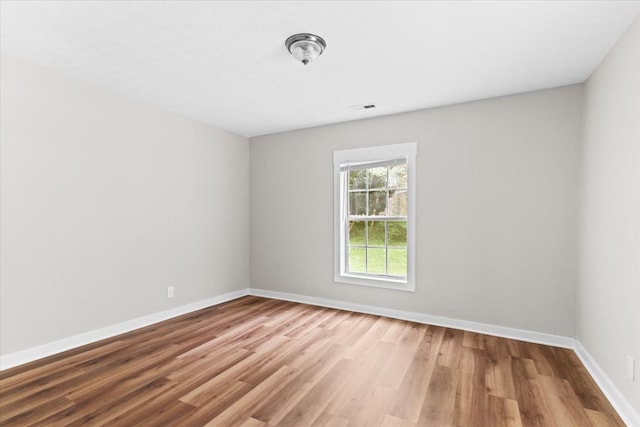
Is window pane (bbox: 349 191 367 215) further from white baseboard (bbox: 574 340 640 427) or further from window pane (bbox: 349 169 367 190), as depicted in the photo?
white baseboard (bbox: 574 340 640 427)

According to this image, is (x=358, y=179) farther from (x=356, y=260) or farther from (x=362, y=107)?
(x=356, y=260)

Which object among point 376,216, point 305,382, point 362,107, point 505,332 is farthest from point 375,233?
point 305,382

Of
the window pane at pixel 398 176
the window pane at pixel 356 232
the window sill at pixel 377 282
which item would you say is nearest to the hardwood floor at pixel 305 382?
the window sill at pixel 377 282

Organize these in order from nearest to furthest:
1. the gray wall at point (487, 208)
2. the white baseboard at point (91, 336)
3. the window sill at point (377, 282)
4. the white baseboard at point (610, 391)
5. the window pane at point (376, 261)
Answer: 1. the white baseboard at point (610, 391)
2. the white baseboard at point (91, 336)
3. the gray wall at point (487, 208)
4. the window sill at point (377, 282)
5. the window pane at point (376, 261)

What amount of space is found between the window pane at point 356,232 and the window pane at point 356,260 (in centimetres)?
11

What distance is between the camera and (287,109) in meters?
3.79

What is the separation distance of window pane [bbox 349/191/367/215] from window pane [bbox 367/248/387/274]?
0.53 meters

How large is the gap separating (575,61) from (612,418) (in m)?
2.61

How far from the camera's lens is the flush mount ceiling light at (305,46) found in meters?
2.23

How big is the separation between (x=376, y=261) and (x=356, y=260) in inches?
11.7

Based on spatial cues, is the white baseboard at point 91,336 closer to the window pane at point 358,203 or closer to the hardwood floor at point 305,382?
the hardwood floor at point 305,382

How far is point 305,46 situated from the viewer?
2283 millimetres

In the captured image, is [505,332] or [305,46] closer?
[305,46]

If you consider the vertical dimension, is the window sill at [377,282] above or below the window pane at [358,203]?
below
